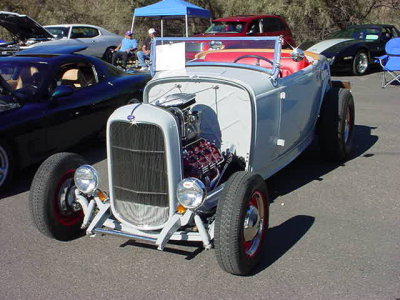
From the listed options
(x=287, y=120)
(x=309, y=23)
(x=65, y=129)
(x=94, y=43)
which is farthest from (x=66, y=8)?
(x=287, y=120)

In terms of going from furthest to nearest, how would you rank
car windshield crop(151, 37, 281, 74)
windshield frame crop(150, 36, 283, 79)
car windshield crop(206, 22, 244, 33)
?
car windshield crop(206, 22, 244, 33) < car windshield crop(151, 37, 281, 74) < windshield frame crop(150, 36, 283, 79)

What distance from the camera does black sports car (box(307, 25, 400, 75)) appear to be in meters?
13.7

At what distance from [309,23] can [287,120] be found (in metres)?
16.2

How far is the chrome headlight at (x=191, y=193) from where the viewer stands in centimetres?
325

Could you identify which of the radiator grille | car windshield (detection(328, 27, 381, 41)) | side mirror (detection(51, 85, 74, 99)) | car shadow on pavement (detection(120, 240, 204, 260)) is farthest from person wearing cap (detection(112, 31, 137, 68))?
the radiator grille

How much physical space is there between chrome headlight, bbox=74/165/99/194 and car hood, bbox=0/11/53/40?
11.3m

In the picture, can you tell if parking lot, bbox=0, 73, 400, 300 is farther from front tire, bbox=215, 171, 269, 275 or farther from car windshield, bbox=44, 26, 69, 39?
car windshield, bbox=44, 26, 69, 39

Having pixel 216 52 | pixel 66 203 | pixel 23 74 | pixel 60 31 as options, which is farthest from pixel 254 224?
pixel 60 31

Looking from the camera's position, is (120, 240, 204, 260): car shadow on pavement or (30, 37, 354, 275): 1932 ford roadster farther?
(120, 240, 204, 260): car shadow on pavement

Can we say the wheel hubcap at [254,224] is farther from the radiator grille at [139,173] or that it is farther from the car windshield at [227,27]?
the car windshield at [227,27]

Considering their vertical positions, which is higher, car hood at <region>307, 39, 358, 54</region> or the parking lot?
car hood at <region>307, 39, 358, 54</region>

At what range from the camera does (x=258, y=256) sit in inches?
139

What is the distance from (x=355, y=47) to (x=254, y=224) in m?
11.7

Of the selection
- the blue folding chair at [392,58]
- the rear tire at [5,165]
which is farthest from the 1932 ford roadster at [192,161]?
the blue folding chair at [392,58]
